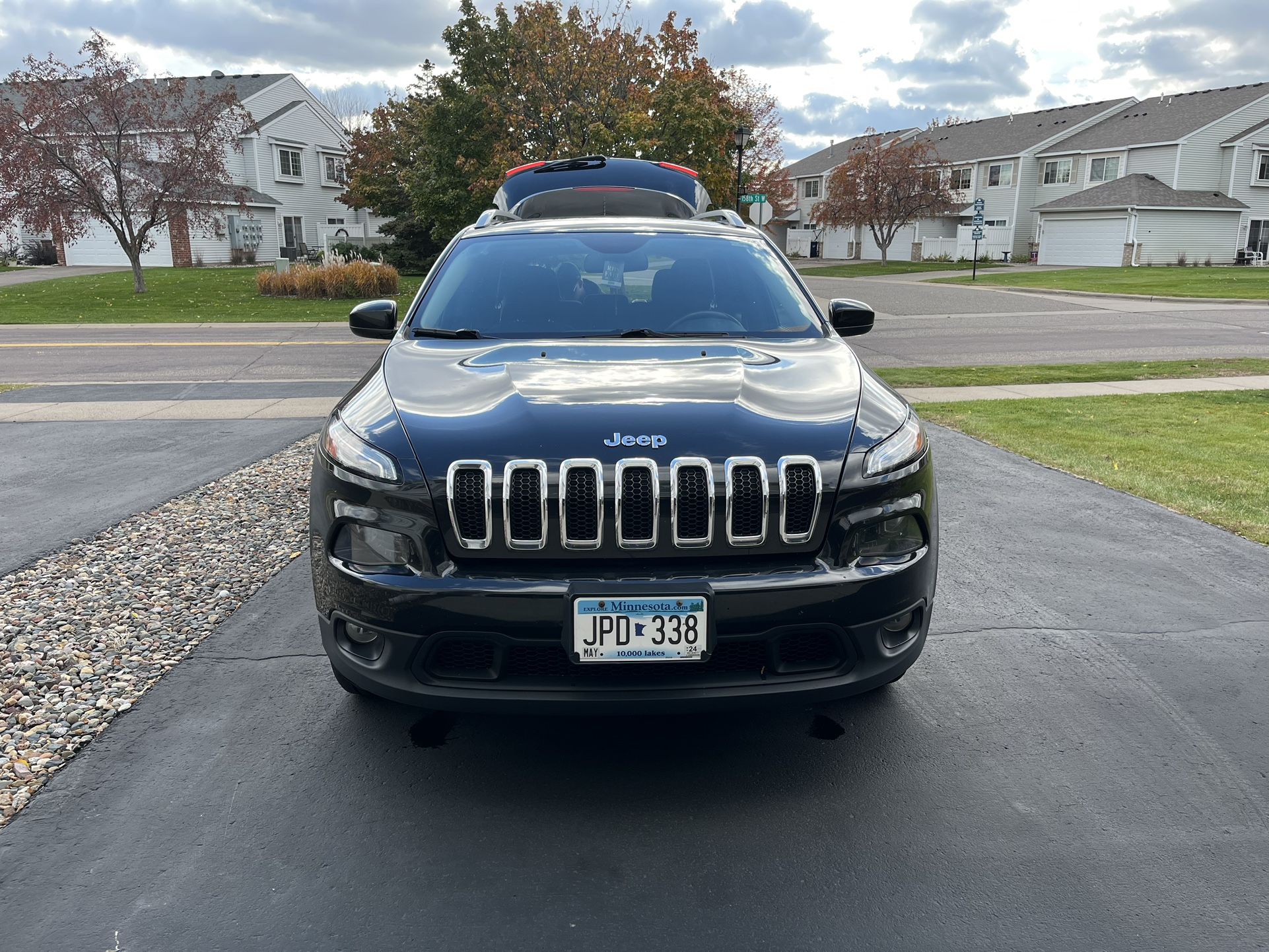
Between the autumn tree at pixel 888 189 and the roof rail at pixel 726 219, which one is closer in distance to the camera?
the roof rail at pixel 726 219

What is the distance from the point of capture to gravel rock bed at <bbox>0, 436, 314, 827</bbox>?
3.42m

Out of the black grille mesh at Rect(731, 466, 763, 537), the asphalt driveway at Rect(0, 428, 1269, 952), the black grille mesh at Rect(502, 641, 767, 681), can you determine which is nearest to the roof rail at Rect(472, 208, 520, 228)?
the asphalt driveway at Rect(0, 428, 1269, 952)

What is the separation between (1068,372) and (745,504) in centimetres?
1141

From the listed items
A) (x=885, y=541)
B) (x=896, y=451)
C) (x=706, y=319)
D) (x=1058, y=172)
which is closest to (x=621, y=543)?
(x=885, y=541)

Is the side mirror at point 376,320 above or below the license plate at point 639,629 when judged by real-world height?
above

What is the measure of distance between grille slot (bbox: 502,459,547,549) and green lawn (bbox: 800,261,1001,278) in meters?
43.1

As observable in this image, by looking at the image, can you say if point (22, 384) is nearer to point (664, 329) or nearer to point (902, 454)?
point (664, 329)

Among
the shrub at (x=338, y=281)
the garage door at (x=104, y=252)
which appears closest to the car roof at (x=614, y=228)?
the shrub at (x=338, y=281)

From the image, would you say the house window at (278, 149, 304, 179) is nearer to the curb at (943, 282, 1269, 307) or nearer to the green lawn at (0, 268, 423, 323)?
the green lawn at (0, 268, 423, 323)

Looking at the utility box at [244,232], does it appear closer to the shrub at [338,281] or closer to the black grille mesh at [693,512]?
the shrub at [338,281]

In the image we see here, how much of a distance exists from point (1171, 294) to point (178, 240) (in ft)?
134

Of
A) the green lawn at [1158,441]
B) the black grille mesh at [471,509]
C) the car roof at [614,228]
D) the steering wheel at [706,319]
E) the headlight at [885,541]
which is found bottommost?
the green lawn at [1158,441]

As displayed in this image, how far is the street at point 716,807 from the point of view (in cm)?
244

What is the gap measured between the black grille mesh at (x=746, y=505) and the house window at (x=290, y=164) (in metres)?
51.1
